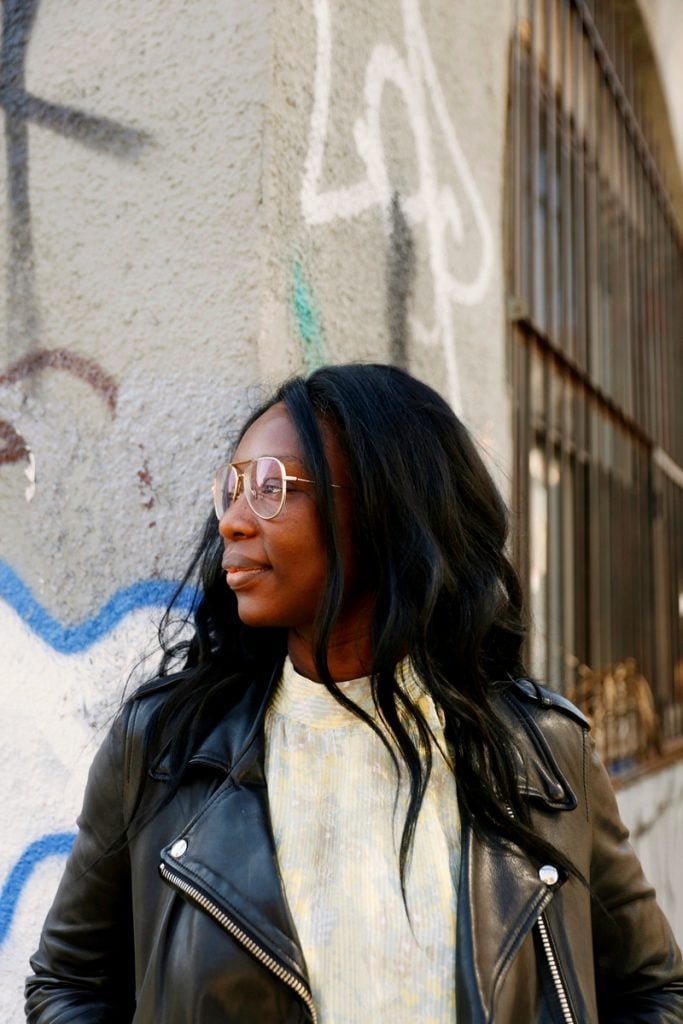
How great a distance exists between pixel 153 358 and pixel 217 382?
187mm

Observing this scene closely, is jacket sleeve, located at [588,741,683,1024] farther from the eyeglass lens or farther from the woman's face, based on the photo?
the eyeglass lens

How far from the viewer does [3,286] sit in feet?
7.79

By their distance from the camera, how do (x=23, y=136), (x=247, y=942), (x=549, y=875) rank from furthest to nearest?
(x=23, y=136) < (x=549, y=875) < (x=247, y=942)

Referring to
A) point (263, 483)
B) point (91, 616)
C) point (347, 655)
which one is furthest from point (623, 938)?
point (91, 616)

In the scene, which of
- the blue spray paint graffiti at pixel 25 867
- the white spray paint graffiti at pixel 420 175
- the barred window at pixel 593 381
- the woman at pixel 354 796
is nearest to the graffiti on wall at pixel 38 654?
the blue spray paint graffiti at pixel 25 867

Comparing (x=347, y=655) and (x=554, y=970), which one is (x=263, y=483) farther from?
(x=554, y=970)

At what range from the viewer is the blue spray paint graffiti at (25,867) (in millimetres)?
2139

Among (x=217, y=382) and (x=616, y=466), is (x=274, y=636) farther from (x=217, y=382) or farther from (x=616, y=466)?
(x=616, y=466)

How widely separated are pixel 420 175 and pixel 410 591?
1.53m

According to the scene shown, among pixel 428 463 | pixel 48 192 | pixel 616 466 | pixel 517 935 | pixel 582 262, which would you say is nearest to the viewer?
pixel 517 935

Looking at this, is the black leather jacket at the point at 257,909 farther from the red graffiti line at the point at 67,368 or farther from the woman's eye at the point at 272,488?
the red graffiti line at the point at 67,368

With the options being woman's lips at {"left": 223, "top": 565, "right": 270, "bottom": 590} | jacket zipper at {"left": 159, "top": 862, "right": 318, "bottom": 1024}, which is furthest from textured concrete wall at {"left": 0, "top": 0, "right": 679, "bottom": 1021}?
jacket zipper at {"left": 159, "top": 862, "right": 318, "bottom": 1024}

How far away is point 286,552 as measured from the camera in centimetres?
150

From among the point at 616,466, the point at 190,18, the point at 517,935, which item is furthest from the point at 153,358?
the point at 616,466
